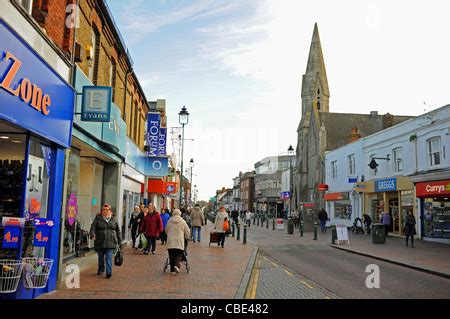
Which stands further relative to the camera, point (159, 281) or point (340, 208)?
point (340, 208)

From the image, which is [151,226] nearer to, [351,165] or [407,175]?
[407,175]

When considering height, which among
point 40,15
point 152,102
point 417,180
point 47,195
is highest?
point 152,102

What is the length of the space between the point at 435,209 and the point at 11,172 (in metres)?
21.4

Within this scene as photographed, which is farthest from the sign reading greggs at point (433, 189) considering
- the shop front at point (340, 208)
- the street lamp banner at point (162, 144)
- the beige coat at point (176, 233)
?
the beige coat at point (176, 233)

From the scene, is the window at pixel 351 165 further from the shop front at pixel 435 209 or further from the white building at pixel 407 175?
the shop front at pixel 435 209

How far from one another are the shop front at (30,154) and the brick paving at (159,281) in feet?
3.33

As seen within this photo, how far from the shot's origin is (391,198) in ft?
92.4

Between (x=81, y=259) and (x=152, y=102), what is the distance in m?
26.5

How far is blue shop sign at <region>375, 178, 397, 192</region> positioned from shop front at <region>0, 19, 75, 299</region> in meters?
22.2

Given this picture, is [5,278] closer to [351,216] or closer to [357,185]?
[357,185]

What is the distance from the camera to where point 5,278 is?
6574mm

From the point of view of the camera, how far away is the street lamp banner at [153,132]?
79.6 ft

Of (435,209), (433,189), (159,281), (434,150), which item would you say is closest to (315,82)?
(434,150)
